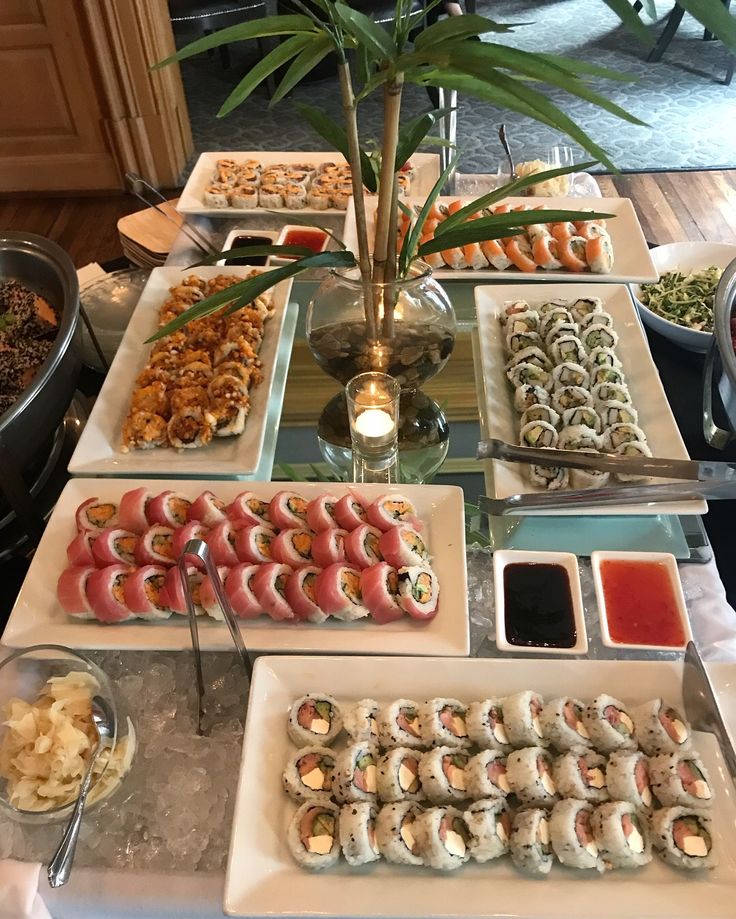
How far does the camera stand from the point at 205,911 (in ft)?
3.17

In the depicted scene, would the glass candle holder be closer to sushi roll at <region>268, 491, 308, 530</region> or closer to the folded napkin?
sushi roll at <region>268, 491, 308, 530</region>

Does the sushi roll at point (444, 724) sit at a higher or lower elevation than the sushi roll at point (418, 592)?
lower

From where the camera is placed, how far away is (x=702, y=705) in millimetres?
1015

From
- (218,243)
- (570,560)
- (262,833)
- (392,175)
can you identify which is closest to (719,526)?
(570,560)

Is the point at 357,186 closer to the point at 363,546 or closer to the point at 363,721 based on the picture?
the point at 363,546

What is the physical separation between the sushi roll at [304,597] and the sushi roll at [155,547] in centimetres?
22

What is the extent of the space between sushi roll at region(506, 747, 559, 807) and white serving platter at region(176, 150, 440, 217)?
5.37ft

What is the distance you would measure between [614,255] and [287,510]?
3.76 ft

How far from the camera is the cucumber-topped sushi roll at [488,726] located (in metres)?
1.02

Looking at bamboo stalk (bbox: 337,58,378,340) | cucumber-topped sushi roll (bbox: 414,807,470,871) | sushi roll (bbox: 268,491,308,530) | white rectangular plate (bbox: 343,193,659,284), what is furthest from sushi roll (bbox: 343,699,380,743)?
white rectangular plate (bbox: 343,193,659,284)

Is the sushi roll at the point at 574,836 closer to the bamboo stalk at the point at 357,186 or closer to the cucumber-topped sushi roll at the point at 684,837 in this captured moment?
the cucumber-topped sushi roll at the point at 684,837

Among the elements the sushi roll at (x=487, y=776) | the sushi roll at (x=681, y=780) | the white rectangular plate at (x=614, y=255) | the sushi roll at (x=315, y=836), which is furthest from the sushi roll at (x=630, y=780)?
the white rectangular plate at (x=614, y=255)

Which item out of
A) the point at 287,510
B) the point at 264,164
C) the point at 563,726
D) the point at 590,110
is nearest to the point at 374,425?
the point at 287,510

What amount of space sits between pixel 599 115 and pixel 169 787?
457 centimetres
